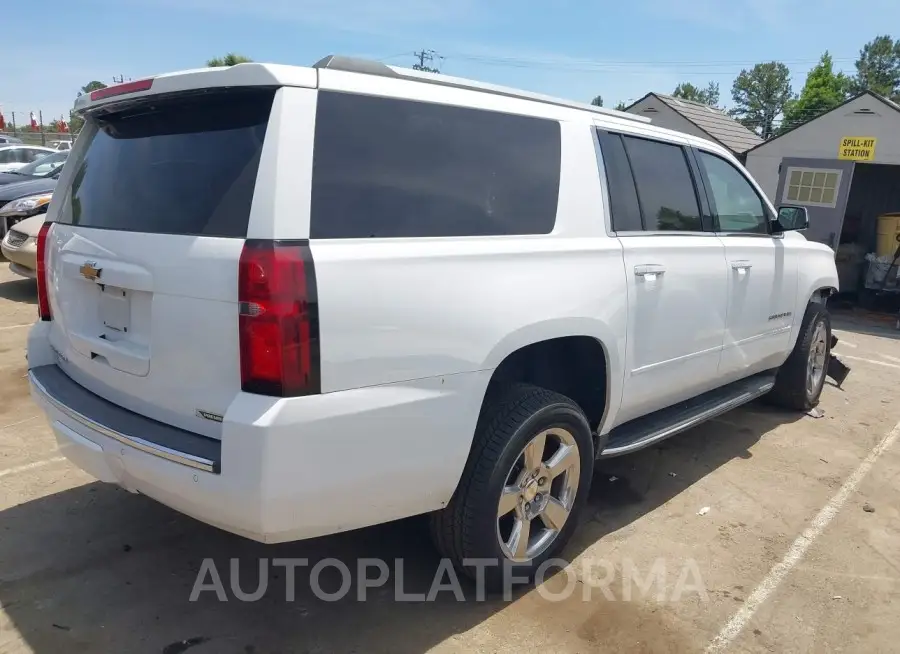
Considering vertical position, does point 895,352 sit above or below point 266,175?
below

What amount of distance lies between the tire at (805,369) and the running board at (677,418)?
2.17 feet

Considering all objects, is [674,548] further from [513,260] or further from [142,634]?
[142,634]

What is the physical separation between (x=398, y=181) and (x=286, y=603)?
1.76 metres

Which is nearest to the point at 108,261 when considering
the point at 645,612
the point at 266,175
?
the point at 266,175

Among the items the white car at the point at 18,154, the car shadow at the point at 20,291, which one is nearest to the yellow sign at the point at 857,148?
the car shadow at the point at 20,291

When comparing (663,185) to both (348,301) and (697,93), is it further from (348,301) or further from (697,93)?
(697,93)

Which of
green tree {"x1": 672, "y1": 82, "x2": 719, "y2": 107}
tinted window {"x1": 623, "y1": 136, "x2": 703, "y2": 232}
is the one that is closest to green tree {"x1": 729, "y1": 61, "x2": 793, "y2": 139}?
green tree {"x1": 672, "y1": 82, "x2": 719, "y2": 107}

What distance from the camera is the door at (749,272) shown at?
4102mm

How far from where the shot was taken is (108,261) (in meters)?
2.46

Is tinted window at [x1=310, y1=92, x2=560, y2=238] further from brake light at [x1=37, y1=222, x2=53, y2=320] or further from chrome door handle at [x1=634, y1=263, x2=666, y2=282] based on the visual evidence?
brake light at [x1=37, y1=222, x2=53, y2=320]

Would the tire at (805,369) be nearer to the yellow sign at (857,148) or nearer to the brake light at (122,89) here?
the brake light at (122,89)

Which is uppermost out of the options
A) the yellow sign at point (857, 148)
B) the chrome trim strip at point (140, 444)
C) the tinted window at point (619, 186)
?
the yellow sign at point (857, 148)

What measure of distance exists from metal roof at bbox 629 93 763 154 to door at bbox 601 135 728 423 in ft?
41.3

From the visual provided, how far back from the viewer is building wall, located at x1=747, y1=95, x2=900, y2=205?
1158cm
